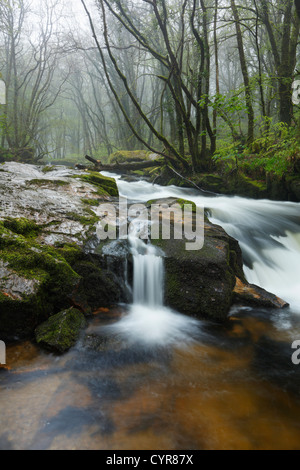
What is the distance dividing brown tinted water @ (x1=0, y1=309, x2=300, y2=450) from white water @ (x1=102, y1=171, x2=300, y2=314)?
1.61 m

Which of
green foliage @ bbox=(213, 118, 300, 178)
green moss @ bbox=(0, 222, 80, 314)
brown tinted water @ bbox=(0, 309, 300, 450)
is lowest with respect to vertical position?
brown tinted water @ bbox=(0, 309, 300, 450)

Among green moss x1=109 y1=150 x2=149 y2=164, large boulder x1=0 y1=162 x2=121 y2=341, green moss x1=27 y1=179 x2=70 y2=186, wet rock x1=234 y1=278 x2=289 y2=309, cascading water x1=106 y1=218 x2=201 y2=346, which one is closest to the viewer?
large boulder x1=0 y1=162 x2=121 y2=341

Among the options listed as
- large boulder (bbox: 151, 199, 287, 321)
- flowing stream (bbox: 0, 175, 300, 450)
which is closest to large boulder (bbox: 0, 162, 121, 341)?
flowing stream (bbox: 0, 175, 300, 450)

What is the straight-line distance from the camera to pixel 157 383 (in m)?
2.22

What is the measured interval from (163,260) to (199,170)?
20.2ft

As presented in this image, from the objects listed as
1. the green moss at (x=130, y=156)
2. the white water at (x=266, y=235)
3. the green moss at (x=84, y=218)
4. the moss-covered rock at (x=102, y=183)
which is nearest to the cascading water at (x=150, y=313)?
the green moss at (x=84, y=218)

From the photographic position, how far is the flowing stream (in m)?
A: 1.69

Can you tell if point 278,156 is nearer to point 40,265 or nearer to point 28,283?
point 40,265

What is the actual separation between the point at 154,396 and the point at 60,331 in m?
1.10

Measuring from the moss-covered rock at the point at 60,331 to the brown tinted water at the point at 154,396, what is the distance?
82 millimetres

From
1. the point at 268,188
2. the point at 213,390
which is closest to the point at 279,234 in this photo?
the point at 268,188

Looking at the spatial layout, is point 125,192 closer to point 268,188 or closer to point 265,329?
point 268,188

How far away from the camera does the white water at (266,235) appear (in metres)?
4.46

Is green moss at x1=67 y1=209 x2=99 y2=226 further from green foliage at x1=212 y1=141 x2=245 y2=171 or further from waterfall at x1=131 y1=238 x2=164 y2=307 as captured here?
green foliage at x1=212 y1=141 x2=245 y2=171
